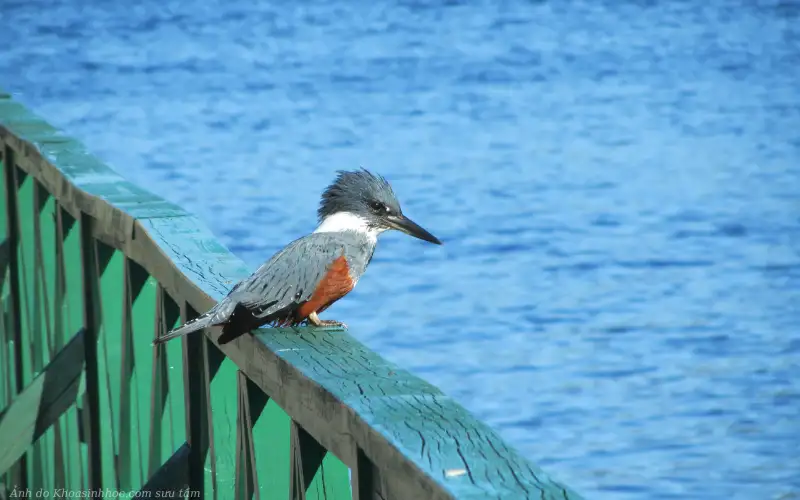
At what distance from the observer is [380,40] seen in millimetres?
14594

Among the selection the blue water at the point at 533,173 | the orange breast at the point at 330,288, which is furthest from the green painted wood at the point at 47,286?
the blue water at the point at 533,173

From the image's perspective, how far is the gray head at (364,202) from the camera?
9.48 feet

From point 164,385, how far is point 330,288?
1.21ft

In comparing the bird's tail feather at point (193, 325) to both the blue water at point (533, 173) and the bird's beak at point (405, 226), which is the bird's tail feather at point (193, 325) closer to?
the bird's beak at point (405, 226)

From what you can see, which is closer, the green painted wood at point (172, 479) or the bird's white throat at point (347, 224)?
the green painted wood at point (172, 479)

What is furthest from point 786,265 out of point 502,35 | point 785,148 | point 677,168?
point 502,35

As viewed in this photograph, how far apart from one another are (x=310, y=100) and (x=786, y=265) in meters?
5.57

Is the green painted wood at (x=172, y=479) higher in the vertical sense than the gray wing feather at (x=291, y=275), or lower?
lower

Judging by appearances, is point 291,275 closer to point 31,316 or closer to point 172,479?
point 172,479

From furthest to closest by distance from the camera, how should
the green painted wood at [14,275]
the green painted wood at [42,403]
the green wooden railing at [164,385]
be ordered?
the green painted wood at [14,275] → the green painted wood at [42,403] → the green wooden railing at [164,385]

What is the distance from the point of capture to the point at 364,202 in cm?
290

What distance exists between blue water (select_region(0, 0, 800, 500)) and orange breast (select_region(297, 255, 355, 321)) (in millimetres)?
2979

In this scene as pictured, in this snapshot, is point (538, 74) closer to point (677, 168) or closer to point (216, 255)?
point (677, 168)

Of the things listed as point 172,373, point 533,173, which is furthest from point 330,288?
point 533,173
